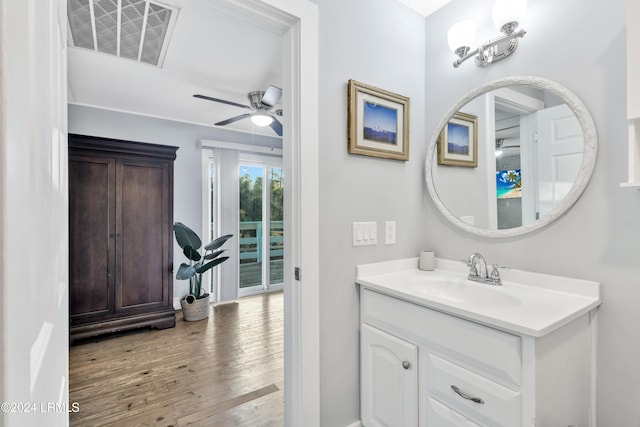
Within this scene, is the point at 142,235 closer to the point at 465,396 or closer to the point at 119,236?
the point at 119,236

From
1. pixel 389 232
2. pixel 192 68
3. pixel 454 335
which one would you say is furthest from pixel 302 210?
pixel 192 68

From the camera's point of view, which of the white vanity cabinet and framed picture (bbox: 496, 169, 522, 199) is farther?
framed picture (bbox: 496, 169, 522, 199)

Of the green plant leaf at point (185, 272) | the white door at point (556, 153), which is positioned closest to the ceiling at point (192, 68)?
the white door at point (556, 153)

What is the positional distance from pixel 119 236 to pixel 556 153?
→ 347 centimetres

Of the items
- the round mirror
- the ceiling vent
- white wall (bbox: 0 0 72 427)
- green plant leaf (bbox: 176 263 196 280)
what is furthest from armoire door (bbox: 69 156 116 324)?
the round mirror

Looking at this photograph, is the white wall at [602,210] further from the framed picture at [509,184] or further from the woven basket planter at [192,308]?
the woven basket planter at [192,308]

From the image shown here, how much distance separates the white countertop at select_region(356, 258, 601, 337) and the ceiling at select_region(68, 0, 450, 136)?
4.43 ft

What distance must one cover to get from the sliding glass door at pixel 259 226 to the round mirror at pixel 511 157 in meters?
3.10

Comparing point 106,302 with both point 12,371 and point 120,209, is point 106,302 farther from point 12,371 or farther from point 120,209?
point 12,371

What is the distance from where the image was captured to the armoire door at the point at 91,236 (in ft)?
8.64

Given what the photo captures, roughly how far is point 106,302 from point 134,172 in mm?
1318

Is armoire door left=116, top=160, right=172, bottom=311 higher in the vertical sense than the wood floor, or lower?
higher

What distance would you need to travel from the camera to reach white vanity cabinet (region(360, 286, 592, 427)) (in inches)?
35.2

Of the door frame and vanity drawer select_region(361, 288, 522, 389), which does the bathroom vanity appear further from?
the door frame
